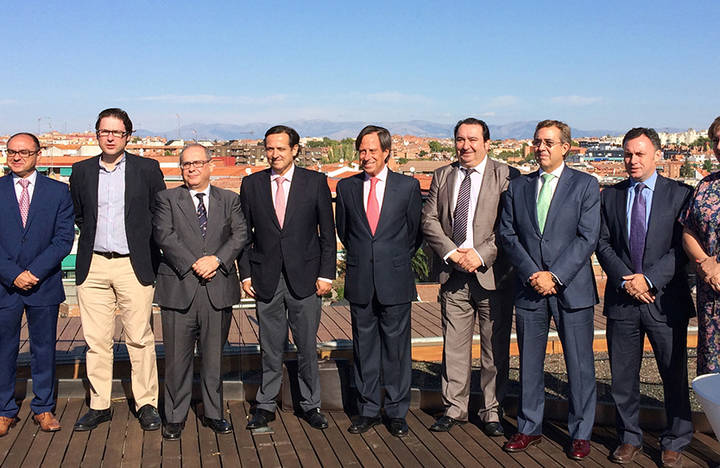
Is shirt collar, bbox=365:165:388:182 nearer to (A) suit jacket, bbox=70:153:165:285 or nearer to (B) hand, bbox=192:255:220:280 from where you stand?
(B) hand, bbox=192:255:220:280

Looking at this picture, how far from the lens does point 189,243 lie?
13.0 ft

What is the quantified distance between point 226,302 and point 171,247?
0.44m

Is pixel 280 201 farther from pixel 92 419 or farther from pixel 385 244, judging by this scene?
pixel 92 419

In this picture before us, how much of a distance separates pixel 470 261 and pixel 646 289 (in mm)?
897

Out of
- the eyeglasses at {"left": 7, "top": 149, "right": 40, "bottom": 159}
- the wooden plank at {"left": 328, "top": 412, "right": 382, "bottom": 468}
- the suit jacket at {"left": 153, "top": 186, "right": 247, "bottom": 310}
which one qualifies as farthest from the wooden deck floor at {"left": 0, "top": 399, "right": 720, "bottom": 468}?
the eyeglasses at {"left": 7, "top": 149, "right": 40, "bottom": 159}

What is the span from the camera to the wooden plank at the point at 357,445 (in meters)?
3.63

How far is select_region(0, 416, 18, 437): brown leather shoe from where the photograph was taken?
3.96m

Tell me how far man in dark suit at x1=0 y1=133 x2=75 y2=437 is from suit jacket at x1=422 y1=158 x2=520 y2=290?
2104 millimetres

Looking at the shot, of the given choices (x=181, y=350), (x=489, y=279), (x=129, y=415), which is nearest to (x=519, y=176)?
(x=489, y=279)

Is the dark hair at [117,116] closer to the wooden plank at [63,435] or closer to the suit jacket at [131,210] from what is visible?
the suit jacket at [131,210]

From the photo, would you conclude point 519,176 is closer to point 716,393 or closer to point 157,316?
point 716,393

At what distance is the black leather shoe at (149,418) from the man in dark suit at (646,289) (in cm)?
252

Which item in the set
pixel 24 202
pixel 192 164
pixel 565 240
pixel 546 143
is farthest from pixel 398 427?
pixel 24 202

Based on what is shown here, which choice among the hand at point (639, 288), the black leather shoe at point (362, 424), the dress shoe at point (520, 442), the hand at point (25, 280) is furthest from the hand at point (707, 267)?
the hand at point (25, 280)
